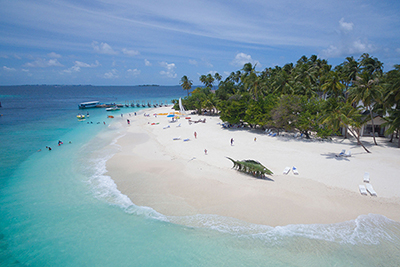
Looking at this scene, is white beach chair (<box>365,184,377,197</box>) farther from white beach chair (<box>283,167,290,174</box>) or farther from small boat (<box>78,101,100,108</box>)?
small boat (<box>78,101,100,108</box>)

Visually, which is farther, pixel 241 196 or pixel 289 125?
pixel 289 125

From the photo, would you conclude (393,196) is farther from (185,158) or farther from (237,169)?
(185,158)

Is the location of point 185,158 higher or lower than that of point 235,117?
lower

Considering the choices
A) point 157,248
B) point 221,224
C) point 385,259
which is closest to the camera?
point 385,259

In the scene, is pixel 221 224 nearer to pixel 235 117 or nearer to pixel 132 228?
pixel 132 228

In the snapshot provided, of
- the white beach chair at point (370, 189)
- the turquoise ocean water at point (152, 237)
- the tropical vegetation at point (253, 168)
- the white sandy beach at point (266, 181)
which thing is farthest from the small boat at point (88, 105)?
the white beach chair at point (370, 189)

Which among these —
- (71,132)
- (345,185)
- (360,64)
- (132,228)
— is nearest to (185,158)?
(132,228)

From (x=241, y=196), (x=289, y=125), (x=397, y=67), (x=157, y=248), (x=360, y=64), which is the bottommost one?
(x=157, y=248)

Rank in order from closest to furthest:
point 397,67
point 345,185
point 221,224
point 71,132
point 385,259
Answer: point 385,259, point 221,224, point 345,185, point 397,67, point 71,132
